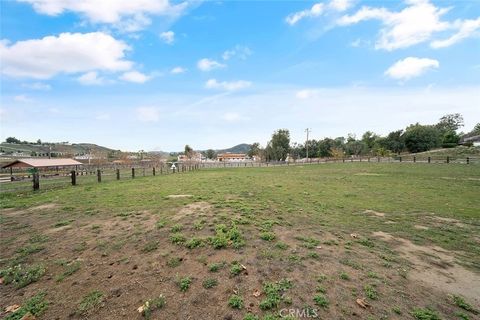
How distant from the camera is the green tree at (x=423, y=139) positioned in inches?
2793

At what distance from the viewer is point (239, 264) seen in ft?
13.0

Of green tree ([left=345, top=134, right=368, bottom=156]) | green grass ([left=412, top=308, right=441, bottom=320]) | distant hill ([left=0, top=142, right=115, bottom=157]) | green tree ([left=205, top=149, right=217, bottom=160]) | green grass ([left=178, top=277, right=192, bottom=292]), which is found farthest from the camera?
green tree ([left=205, top=149, right=217, bottom=160])

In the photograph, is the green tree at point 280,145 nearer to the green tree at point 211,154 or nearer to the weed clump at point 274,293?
the green tree at point 211,154

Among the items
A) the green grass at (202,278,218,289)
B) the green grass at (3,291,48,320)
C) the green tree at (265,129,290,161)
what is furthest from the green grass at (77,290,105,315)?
the green tree at (265,129,290,161)

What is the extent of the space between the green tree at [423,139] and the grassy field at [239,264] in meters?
81.2

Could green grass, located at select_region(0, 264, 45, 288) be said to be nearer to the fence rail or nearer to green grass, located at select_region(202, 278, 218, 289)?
green grass, located at select_region(202, 278, 218, 289)

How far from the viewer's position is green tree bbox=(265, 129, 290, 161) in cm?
9025

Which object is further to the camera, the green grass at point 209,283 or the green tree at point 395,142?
the green tree at point 395,142

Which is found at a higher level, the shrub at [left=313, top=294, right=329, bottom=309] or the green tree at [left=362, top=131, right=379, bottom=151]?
the green tree at [left=362, top=131, right=379, bottom=151]

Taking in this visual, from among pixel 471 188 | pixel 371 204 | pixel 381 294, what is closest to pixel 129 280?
pixel 381 294

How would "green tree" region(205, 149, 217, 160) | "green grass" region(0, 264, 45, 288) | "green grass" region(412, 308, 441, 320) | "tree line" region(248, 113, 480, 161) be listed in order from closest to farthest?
"green grass" region(412, 308, 441, 320) < "green grass" region(0, 264, 45, 288) < "tree line" region(248, 113, 480, 161) < "green tree" region(205, 149, 217, 160)

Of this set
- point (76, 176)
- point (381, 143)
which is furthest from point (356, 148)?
point (76, 176)

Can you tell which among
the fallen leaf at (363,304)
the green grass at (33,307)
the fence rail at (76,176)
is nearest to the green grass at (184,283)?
the green grass at (33,307)

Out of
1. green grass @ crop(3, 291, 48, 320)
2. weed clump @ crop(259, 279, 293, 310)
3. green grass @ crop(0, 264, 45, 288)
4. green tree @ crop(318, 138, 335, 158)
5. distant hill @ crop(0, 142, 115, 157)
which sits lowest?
weed clump @ crop(259, 279, 293, 310)
